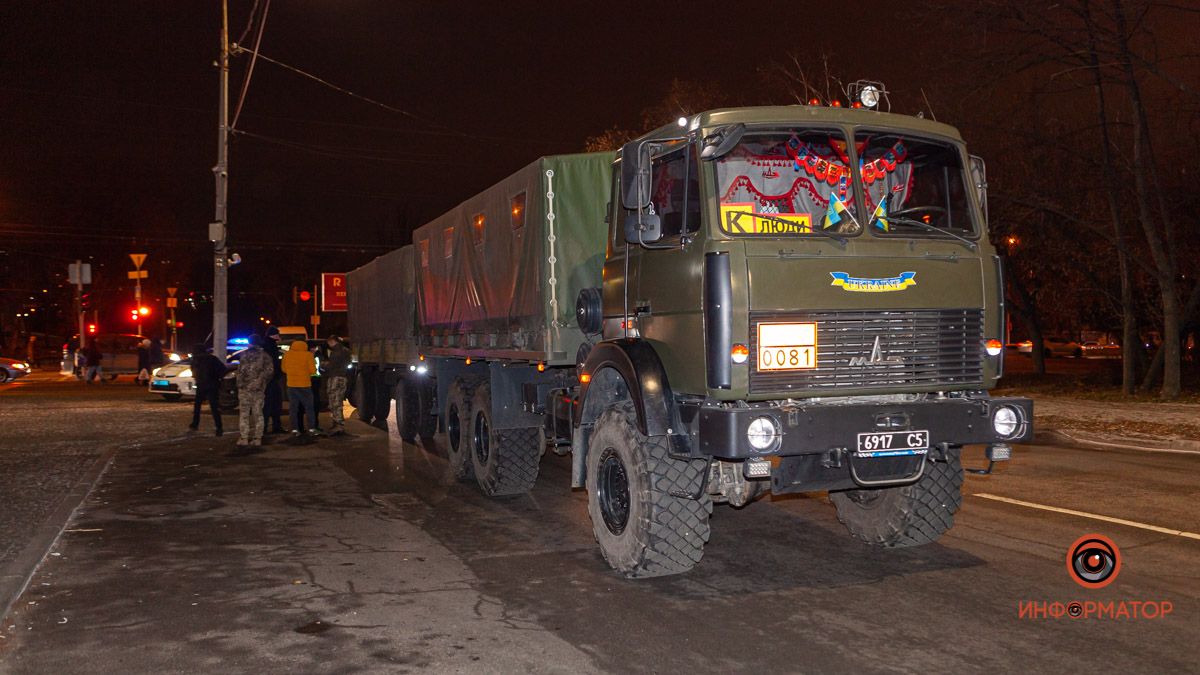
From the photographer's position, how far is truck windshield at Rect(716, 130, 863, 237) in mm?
6789

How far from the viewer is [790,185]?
6922 mm

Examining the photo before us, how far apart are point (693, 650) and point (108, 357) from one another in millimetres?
41958

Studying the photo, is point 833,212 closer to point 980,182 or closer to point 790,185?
point 790,185

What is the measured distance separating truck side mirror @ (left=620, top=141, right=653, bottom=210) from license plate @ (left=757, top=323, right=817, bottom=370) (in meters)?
1.21

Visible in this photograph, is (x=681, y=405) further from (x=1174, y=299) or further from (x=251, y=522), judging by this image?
(x=1174, y=299)

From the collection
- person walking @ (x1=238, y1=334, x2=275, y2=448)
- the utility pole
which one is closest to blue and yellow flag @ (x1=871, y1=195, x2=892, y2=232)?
person walking @ (x1=238, y1=334, x2=275, y2=448)

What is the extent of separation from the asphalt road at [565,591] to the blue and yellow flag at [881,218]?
2304mm

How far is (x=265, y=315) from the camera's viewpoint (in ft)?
350

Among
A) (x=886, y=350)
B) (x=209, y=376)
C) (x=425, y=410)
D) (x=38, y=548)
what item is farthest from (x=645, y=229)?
(x=209, y=376)

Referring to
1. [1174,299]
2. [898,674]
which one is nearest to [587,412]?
[898,674]

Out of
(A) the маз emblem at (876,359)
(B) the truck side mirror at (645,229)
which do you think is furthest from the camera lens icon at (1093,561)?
(B) the truck side mirror at (645,229)

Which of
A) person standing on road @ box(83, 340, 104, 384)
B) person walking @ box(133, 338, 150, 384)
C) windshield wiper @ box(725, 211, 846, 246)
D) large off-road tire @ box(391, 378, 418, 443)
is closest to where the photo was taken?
windshield wiper @ box(725, 211, 846, 246)

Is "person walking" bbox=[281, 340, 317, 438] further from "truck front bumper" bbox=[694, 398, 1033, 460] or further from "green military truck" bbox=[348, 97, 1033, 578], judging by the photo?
"truck front bumper" bbox=[694, 398, 1033, 460]

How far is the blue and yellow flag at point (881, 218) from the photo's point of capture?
22.8 ft
